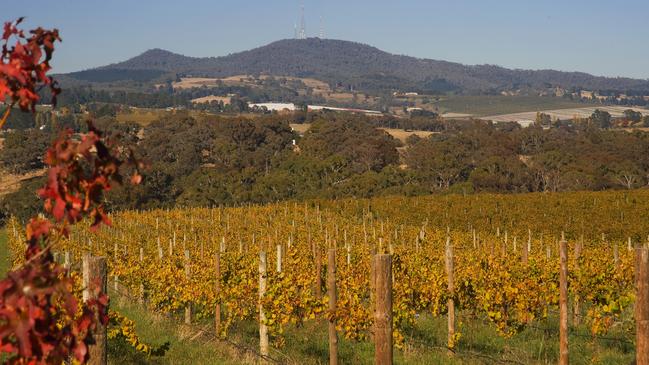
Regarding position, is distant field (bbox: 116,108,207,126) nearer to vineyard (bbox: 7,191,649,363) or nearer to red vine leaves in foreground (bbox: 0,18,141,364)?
vineyard (bbox: 7,191,649,363)

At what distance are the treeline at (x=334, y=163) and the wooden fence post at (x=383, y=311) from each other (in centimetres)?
4887

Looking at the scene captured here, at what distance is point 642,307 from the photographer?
5191mm

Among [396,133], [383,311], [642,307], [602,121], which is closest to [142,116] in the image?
[396,133]

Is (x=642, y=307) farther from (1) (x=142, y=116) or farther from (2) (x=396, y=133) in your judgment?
(1) (x=142, y=116)

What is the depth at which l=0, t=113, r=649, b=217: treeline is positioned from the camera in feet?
204

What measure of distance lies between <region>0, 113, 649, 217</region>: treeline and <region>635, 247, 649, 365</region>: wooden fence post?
49038mm

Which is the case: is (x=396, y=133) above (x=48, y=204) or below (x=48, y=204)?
below

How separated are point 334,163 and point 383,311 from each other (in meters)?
65.0

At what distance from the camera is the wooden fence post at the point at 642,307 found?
5.10 meters

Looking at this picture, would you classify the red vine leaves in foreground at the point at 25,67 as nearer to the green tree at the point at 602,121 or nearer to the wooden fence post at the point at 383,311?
the wooden fence post at the point at 383,311

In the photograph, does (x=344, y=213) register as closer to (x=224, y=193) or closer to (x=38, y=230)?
(x=224, y=193)

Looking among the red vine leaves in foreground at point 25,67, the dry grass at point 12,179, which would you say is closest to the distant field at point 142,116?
the dry grass at point 12,179

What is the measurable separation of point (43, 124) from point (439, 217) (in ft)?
252

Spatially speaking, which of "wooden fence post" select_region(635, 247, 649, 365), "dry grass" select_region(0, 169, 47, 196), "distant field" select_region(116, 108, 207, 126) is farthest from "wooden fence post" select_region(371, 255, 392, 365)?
"distant field" select_region(116, 108, 207, 126)
